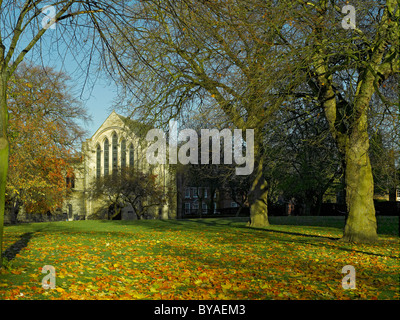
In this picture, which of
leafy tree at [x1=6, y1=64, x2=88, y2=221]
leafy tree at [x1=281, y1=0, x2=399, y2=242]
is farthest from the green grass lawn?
leafy tree at [x1=6, y1=64, x2=88, y2=221]

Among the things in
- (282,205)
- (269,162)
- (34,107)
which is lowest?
(282,205)

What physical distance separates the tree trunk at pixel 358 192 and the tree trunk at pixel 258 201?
276 inches

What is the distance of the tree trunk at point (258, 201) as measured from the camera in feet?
66.4

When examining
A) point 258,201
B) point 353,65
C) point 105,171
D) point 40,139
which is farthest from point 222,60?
point 105,171

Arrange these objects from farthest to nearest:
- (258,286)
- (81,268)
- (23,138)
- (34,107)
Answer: (34,107) < (23,138) < (81,268) < (258,286)

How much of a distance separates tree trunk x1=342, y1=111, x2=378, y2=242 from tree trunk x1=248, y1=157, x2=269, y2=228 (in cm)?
701

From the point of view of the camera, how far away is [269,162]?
18672 mm

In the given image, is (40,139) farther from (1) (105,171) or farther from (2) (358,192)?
(1) (105,171)

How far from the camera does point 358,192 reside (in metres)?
13.1

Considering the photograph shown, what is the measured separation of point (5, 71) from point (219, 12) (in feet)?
13.3

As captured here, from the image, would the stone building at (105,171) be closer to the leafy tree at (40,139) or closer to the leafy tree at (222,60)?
the leafy tree at (40,139)

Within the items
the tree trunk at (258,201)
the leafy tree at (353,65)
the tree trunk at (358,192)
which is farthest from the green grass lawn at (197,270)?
the tree trunk at (258,201)
